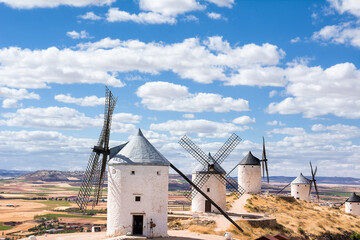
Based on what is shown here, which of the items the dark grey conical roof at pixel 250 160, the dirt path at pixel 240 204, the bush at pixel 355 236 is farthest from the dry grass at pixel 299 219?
the dark grey conical roof at pixel 250 160

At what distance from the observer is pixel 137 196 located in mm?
27188

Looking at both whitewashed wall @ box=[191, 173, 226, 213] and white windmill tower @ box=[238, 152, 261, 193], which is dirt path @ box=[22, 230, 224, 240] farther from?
white windmill tower @ box=[238, 152, 261, 193]

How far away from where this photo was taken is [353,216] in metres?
54.1

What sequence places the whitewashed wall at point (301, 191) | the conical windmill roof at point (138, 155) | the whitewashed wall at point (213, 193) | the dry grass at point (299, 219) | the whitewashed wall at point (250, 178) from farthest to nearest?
the whitewashed wall at point (301, 191)
the whitewashed wall at point (250, 178)
the whitewashed wall at point (213, 193)
the dry grass at point (299, 219)
the conical windmill roof at point (138, 155)

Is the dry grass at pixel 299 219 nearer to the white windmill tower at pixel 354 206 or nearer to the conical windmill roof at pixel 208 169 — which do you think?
the white windmill tower at pixel 354 206

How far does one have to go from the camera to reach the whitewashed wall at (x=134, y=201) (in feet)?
88.7

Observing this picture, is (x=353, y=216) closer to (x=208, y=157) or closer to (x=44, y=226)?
(x=208, y=157)

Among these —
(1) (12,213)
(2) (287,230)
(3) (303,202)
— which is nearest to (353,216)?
(3) (303,202)

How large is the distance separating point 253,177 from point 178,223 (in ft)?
61.2

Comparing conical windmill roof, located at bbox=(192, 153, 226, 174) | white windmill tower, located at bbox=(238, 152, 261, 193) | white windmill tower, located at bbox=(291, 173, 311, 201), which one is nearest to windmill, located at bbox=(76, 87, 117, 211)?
conical windmill roof, located at bbox=(192, 153, 226, 174)

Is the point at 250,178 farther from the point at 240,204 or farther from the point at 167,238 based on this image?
the point at 167,238

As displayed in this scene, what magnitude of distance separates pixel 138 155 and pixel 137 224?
4562mm

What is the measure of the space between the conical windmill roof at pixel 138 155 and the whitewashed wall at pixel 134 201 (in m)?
0.34

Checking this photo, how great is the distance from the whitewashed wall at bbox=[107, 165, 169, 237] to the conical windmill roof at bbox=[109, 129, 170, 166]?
1.13 feet
